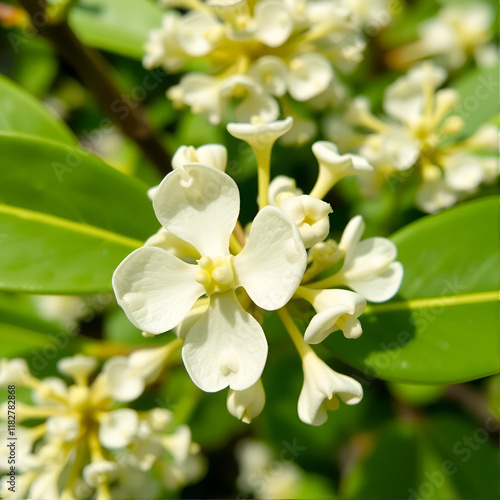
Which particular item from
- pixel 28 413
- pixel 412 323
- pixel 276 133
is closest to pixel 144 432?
pixel 28 413

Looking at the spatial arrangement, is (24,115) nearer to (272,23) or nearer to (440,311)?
(272,23)

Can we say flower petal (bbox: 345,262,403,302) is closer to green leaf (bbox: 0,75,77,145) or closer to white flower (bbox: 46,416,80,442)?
white flower (bbox: 46,416,80,442)

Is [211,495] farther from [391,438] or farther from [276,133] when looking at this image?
[276,133]

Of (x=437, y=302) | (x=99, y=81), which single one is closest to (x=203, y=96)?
(x=99, y=81)

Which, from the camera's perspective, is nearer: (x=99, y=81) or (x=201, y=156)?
(x=201, y=156)

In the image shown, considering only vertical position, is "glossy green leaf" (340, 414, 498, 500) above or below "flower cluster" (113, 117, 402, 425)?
below

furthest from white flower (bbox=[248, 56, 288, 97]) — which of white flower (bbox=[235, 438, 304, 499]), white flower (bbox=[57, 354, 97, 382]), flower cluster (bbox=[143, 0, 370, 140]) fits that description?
white flower (bbox=[235, 438, 304, 499])
